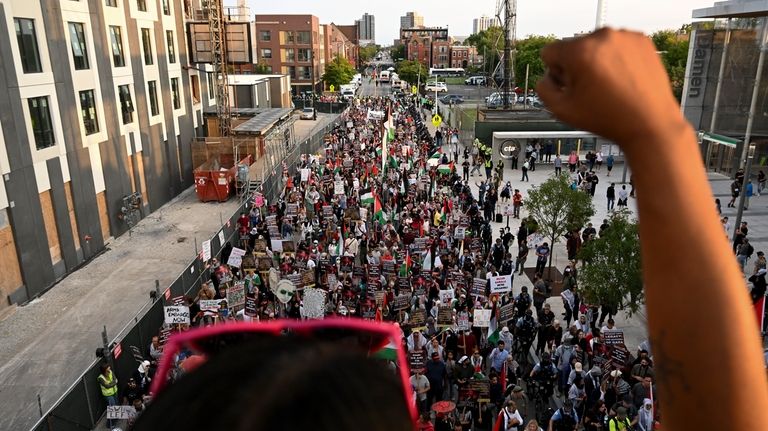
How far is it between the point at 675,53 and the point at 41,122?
64.2m

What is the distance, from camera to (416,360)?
11.2m

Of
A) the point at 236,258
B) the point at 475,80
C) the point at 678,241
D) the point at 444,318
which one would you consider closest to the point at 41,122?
the point at 236,258

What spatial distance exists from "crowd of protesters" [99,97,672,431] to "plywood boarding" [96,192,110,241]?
21.6 feet

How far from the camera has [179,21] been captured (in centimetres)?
3316

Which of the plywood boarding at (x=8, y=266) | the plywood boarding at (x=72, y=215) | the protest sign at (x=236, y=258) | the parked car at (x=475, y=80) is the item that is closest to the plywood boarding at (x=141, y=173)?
the plywood boarding at (x=72, y=215)

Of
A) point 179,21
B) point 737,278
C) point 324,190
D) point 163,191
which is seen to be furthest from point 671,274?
point 179,21

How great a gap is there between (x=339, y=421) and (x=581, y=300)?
1497cm

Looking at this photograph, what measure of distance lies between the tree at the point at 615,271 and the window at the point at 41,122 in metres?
17.7

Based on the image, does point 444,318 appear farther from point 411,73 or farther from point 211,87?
point 411,73

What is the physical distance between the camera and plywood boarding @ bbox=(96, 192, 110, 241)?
23.9m

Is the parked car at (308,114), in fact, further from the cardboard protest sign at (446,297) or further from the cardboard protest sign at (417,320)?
the cardboard protest sign at (417,320)

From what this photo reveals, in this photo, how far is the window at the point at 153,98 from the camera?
28875 millimetres

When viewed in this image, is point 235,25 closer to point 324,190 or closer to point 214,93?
point 214,93

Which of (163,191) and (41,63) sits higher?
(41,63)
